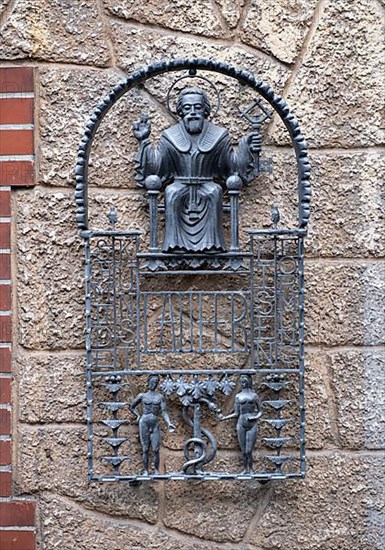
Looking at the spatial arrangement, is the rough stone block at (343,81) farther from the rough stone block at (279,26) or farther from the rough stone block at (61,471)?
the rough stone block at (61,471)

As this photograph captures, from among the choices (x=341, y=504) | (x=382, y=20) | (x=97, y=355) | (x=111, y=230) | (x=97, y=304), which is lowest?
(x=341, y=504)

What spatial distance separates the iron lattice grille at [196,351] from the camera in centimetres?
186

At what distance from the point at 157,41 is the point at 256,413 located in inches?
37.4

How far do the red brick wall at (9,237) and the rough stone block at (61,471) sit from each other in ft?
0.14

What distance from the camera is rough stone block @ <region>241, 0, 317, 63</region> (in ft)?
6.32

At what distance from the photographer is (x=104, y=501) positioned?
6.31 ft

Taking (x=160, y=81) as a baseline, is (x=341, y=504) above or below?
below

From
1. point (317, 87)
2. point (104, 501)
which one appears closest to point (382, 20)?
point (317, 87)

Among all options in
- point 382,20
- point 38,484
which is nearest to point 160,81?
point 382,20

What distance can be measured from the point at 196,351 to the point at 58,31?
0.86m

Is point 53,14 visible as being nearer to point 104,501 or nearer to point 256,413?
point 256,413

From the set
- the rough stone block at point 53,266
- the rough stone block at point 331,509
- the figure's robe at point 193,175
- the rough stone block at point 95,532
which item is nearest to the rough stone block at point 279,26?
the figure's robe at point 193,175

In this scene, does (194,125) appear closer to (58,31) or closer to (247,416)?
(58,31)

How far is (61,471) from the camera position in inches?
75.7
